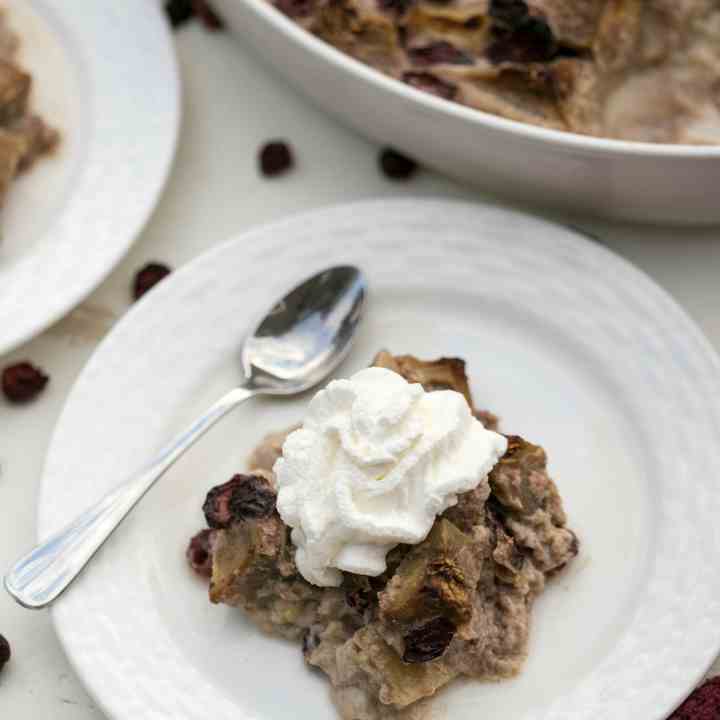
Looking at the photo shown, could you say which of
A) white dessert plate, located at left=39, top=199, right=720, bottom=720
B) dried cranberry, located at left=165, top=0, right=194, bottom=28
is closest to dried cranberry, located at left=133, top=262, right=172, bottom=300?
white dessert plate, located at left=39, top=199, right=720, bottom=720

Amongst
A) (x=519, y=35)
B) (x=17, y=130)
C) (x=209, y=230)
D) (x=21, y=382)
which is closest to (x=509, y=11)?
(x=519, y=35)

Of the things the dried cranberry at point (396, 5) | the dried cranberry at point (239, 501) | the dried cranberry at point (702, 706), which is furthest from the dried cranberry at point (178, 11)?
the dried cranberry at point (702, 706)

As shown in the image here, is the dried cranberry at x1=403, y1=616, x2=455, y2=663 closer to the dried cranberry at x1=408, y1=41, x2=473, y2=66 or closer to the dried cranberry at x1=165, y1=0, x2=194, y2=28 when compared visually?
the dried cranberry at x1=408, y1=41, x2=473, y2=66

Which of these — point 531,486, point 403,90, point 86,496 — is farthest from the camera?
point 403,90

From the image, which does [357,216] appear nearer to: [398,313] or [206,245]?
[398,313]

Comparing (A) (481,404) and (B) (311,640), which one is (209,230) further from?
(B) (311,640)

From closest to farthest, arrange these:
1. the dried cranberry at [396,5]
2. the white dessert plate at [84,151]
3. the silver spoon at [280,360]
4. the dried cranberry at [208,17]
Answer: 1. the silver spoon at [280,360]
2. the white dessert plate at [84,151]
3. the dried cranberry at [396,5]
4. the dried cranberry at [208,17]

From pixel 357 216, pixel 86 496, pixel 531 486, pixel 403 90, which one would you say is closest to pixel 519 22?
pixel 403 90

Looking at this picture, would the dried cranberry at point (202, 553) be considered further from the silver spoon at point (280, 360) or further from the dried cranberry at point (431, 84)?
the dried cranberry at point (431, 84)
